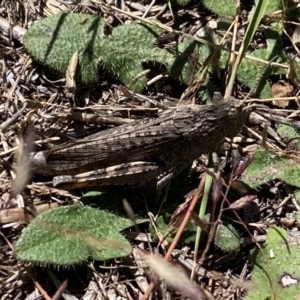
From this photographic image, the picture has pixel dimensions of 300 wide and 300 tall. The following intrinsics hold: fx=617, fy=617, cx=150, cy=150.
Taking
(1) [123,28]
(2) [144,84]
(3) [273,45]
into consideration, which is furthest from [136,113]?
(3) [273,45]

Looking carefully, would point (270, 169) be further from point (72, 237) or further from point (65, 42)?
point (65, 42)

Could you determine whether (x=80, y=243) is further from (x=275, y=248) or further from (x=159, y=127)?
(x=275, y=248)

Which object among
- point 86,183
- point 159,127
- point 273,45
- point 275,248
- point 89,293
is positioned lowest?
point 89,293

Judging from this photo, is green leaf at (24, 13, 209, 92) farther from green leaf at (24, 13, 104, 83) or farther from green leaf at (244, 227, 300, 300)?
green leaf at (244, 227, 300, 300)

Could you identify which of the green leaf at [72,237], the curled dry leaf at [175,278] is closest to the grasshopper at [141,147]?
the green leaf at [72,237]

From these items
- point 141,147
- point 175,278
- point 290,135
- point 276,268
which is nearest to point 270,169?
point 290,135
